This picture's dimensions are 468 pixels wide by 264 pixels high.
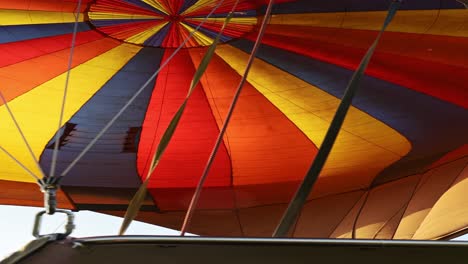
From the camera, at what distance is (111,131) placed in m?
5.04

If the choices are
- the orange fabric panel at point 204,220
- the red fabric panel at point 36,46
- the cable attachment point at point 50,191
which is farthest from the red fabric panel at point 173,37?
the cable attachment point at point 50,191

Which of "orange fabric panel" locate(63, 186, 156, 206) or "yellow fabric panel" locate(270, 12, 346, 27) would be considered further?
"orange fabric panel" locate(63, 186, 156, 206)

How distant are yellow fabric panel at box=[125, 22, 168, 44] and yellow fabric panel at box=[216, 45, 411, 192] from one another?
50 cm

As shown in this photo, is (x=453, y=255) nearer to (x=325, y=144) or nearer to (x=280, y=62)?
(x=325, y=144)

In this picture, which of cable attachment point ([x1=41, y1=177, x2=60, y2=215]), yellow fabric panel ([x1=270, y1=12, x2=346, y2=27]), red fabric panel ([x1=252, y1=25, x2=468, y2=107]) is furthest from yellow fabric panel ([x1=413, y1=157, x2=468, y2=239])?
cable attachment point ([x1=41, y1=177, x2=60, y2=215])

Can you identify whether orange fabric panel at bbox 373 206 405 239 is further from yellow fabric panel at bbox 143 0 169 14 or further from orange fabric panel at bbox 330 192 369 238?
yellow fabric panel at bbox 143 0 169 14

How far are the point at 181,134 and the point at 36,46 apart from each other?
4.09ft

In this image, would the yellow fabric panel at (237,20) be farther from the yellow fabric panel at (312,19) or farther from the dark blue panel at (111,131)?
the dark blue panel at (111,131)

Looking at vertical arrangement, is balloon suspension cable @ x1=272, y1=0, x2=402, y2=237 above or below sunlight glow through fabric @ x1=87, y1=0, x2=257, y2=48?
below

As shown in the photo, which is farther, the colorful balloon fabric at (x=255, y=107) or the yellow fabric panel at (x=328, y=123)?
the yellow fabric panel at (x=328, y=123)

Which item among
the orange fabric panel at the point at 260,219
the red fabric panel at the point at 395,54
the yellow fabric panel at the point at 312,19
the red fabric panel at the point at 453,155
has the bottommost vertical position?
the orange fabric panel at the point at 260,219

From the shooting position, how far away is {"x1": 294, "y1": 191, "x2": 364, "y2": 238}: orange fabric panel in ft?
18.9

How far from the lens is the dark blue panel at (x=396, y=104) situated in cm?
479

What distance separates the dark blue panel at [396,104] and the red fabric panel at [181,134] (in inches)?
19.5
